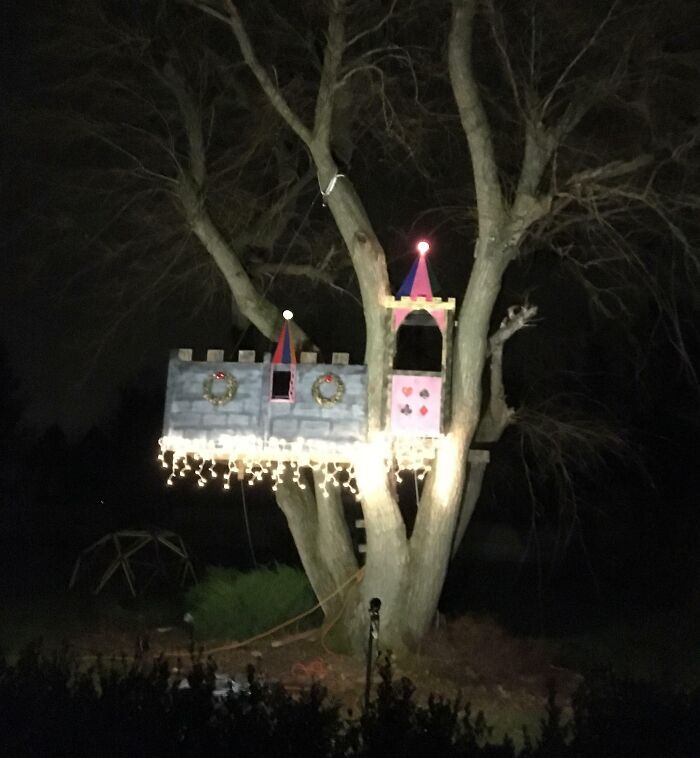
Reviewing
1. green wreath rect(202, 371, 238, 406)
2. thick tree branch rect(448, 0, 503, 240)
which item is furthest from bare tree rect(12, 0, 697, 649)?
green wreath rect(202, 371, 238, 406)

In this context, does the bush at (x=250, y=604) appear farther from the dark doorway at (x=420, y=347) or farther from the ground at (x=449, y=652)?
the dark doorway at (x=420, y=347)

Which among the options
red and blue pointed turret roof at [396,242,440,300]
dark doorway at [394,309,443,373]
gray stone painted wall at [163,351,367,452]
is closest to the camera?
red and blue pointed turret roof at [396,242,440,300]

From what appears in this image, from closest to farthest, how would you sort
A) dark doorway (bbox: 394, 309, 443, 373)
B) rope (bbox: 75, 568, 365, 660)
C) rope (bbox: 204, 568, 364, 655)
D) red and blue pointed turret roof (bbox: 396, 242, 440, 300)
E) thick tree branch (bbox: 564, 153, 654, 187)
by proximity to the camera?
red and blue pointed turret roof (bbox: 396, 242, 440, 300) → thick tree branch (bbox: 564, 153, 654, 187) → rope (bbox: 75, 568, 365, 660) → rope (bbox: 204, 568, 364, 655) → dark doorway (bbox: 394, 309, 443, 373)

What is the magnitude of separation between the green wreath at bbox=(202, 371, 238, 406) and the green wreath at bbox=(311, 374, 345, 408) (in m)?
0.76

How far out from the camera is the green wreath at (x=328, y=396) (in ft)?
28.8

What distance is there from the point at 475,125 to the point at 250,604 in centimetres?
619

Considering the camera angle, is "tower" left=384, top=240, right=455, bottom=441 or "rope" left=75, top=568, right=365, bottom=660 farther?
"rope" left=75, top=568, right=365, bottom=660

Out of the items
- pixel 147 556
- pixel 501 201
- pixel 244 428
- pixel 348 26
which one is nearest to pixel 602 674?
pixel 244 428

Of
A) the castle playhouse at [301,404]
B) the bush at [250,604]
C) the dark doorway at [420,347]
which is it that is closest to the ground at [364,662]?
the bush at [250,604]

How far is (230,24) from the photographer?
9625 mm

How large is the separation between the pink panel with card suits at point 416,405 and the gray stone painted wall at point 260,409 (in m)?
0.30

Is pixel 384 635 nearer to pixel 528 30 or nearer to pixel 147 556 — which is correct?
pixel 528 30

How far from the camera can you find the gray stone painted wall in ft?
28.7

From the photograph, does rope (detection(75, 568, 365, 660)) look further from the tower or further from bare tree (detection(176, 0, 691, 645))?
the tower
